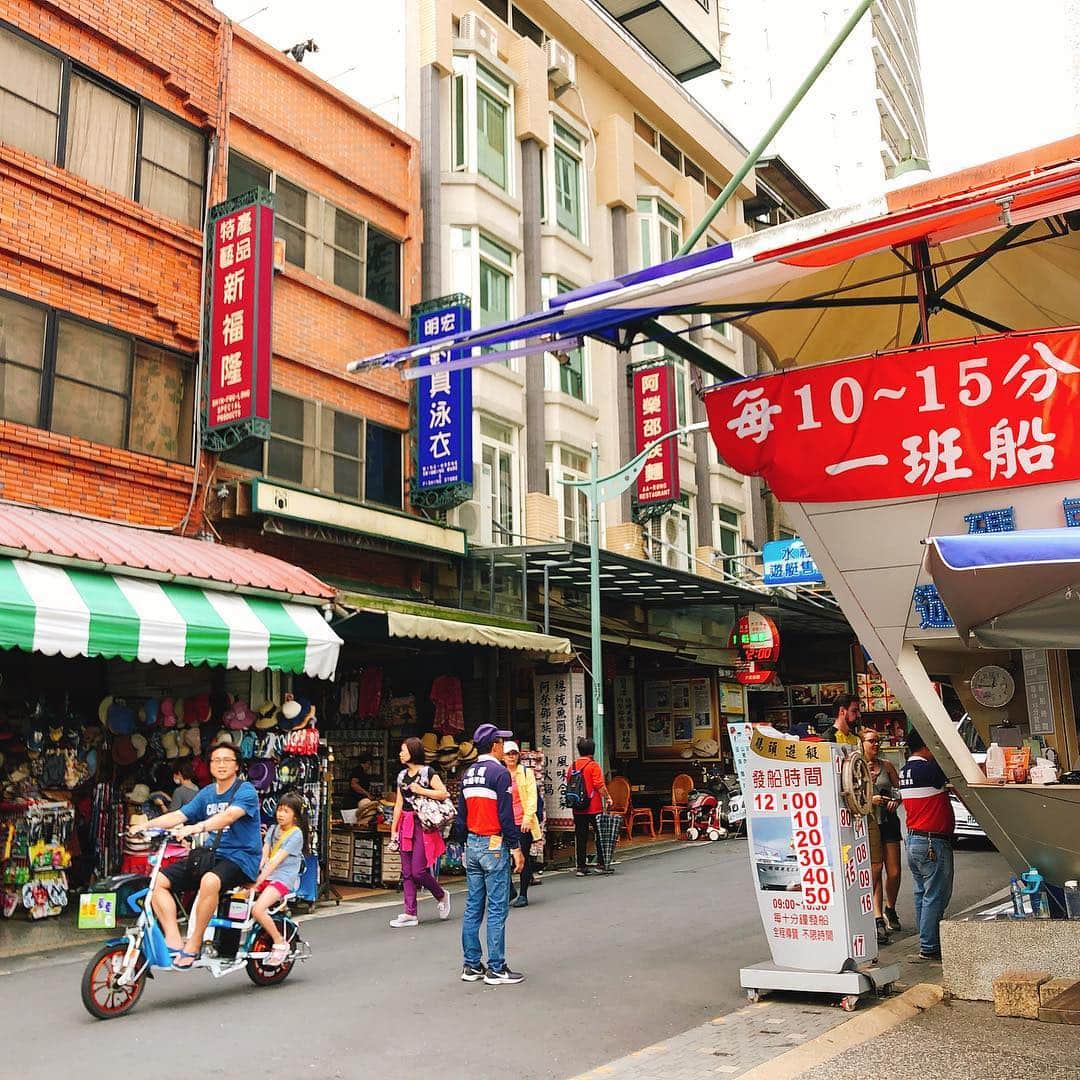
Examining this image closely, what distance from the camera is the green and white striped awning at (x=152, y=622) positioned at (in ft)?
34.0

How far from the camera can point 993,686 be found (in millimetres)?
10617

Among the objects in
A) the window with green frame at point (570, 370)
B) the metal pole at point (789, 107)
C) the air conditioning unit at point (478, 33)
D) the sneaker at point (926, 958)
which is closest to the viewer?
the metal pole at point (789, 107)

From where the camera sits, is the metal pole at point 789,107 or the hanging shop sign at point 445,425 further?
the hanging shop sign at point 445,425

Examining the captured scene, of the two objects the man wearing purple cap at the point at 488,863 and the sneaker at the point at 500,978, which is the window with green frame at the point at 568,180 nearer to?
the man wearing purple cap at the point at 488,863

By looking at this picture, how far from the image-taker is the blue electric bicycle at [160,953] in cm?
778

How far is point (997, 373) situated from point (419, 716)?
12.4 m

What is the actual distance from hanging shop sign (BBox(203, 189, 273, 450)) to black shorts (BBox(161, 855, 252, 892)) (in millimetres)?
7430

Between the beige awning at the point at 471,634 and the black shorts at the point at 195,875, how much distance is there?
6.18m

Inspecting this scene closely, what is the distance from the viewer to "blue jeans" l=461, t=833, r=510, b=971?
8.84 metres

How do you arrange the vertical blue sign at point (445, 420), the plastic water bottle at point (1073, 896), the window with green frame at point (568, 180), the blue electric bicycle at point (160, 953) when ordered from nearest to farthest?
the blue electric bicycle at point (160, 953) < the plastic water bottle at point (1073, 896) < the vertical blue sign at point (445, 420) < the window with green frame at point (568, 180)

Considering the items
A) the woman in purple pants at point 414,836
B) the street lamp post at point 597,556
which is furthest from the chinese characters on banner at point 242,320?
the street lamp post at point 597,556

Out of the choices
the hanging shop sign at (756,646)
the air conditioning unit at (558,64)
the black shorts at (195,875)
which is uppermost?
the air conditioning unit at (558,64)

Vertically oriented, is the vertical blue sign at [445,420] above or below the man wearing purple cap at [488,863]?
above

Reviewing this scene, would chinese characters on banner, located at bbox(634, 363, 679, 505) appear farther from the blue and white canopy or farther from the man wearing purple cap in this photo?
the blue and white canopy
